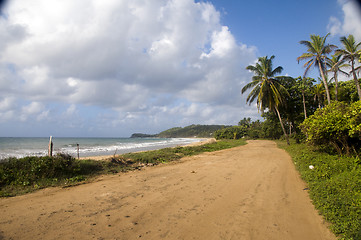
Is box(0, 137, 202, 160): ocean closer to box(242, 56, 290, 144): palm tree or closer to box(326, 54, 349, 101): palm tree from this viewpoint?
box(242, 56, 290, 144): palm tree

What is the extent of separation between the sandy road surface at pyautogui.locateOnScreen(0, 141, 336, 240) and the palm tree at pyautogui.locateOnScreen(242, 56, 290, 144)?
1649 centimetres

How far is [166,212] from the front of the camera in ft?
13.5

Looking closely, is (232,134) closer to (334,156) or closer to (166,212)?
(334,156)

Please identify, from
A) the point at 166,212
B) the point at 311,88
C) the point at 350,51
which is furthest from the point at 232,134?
the point at 166,212

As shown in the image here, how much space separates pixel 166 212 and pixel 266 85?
20.7m

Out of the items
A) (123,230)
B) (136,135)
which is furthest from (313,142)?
(136,135)

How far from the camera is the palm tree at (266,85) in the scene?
2108cm

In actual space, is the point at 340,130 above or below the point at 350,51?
below

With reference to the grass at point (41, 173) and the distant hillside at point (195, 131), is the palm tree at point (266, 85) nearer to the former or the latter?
the grass at point (41, 173)

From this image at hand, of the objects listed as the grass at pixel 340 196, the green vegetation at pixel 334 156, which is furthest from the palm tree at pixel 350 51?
the grass at pixel 340 196

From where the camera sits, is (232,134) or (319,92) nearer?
(319,92)

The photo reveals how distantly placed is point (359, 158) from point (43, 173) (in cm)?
1133

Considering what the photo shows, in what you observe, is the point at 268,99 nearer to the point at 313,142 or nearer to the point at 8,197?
the point at 313,142

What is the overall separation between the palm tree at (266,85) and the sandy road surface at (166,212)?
54.1 ft
